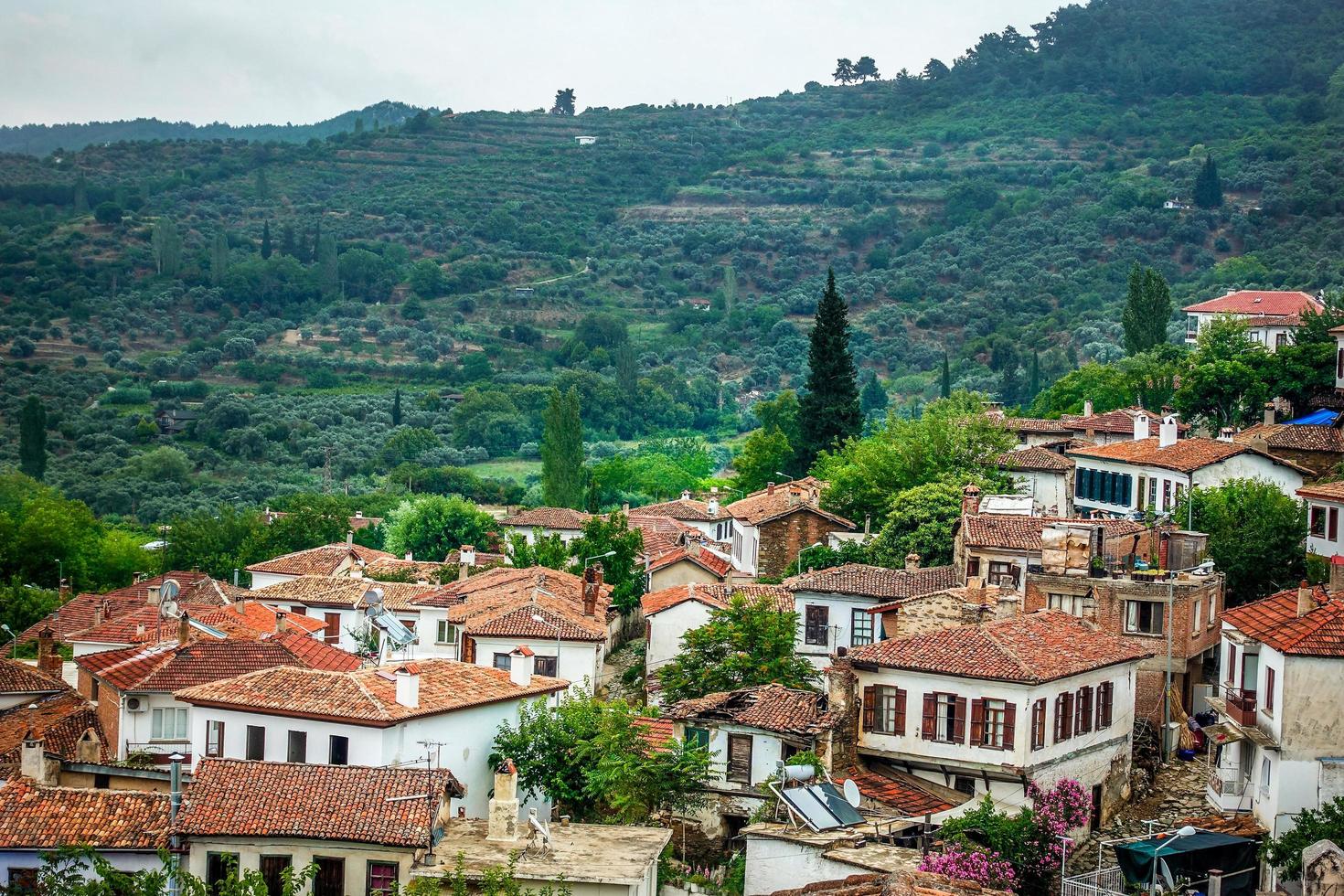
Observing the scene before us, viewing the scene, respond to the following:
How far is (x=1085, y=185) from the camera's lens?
610ft

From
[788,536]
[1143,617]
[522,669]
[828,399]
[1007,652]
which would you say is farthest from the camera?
[828,399]

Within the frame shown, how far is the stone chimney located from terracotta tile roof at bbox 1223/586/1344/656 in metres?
18.8

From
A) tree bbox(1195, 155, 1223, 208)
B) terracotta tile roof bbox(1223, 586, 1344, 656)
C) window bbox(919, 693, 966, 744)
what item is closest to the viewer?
terracotta tile roof bbox(1223, 586, 1344, 656)

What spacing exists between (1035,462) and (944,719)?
22.4 metres

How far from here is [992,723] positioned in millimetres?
30406

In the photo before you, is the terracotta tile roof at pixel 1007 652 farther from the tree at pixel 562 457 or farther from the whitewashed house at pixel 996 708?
the tree at pixel 562 457

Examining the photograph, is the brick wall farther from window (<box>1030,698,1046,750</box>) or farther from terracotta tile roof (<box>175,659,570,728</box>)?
window (<box>1030,698,1046,750</box>)

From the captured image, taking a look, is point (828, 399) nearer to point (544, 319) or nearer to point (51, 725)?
point (51, 725)

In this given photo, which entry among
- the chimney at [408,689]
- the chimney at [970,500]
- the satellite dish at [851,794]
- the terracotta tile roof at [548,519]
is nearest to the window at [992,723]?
the satellite dish at [851,794]

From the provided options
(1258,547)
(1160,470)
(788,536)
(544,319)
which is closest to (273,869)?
(1258,547)

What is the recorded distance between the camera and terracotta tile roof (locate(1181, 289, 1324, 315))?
232 feet

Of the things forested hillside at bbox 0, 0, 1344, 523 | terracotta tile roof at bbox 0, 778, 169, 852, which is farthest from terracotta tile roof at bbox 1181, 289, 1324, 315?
terracotta tile roof at bbox 0, 778, 169, 852

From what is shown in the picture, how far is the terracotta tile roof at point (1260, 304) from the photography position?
70.8 metres

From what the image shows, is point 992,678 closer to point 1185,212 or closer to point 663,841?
point 663,841
